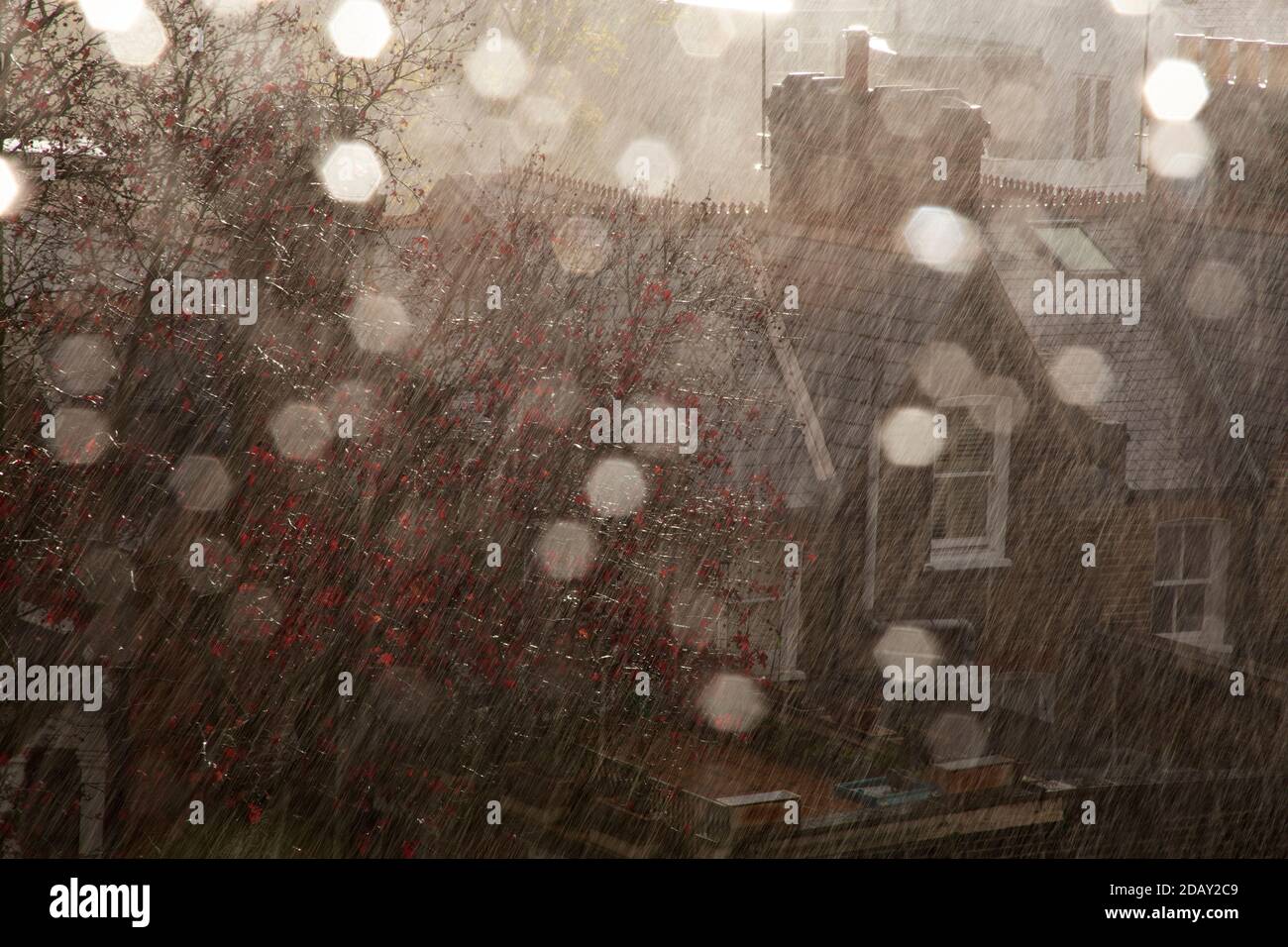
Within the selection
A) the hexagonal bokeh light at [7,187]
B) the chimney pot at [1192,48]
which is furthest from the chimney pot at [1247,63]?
the hexagonal bokeh light at [7,187]

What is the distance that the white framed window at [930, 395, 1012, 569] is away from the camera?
31.4ft

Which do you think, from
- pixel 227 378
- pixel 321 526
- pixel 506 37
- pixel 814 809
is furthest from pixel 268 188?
pixel 506 37

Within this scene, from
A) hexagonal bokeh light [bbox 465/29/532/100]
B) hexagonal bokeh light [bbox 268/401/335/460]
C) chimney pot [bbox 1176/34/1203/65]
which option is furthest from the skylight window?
hexagonal bokeh light [bbox 268/401/335/460]

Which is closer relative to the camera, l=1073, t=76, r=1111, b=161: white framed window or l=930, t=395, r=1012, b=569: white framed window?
l=930, t=395, r=1012, b=569: white framed window

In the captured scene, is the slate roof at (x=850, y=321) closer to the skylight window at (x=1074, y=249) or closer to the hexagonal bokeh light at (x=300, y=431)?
the skylight window at (x=1074, y=249)

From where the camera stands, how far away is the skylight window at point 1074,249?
10656 millimetres

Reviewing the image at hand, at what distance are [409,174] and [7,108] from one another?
250 centimetres

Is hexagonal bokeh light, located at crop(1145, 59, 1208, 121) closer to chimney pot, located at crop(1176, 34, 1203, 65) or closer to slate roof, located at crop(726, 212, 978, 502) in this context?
chimney pot, located at crop(1176, 34, 1203, 65)

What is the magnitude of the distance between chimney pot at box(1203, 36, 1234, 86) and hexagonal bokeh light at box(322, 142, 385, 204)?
8.36 metres

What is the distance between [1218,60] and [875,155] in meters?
4.17

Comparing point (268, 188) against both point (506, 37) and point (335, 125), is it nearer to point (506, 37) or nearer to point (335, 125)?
point (335, 125)

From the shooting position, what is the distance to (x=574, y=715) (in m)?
7.40

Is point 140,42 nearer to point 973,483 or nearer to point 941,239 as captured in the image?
point 941,239

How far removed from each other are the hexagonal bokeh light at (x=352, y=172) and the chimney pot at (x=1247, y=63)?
8639 mm
